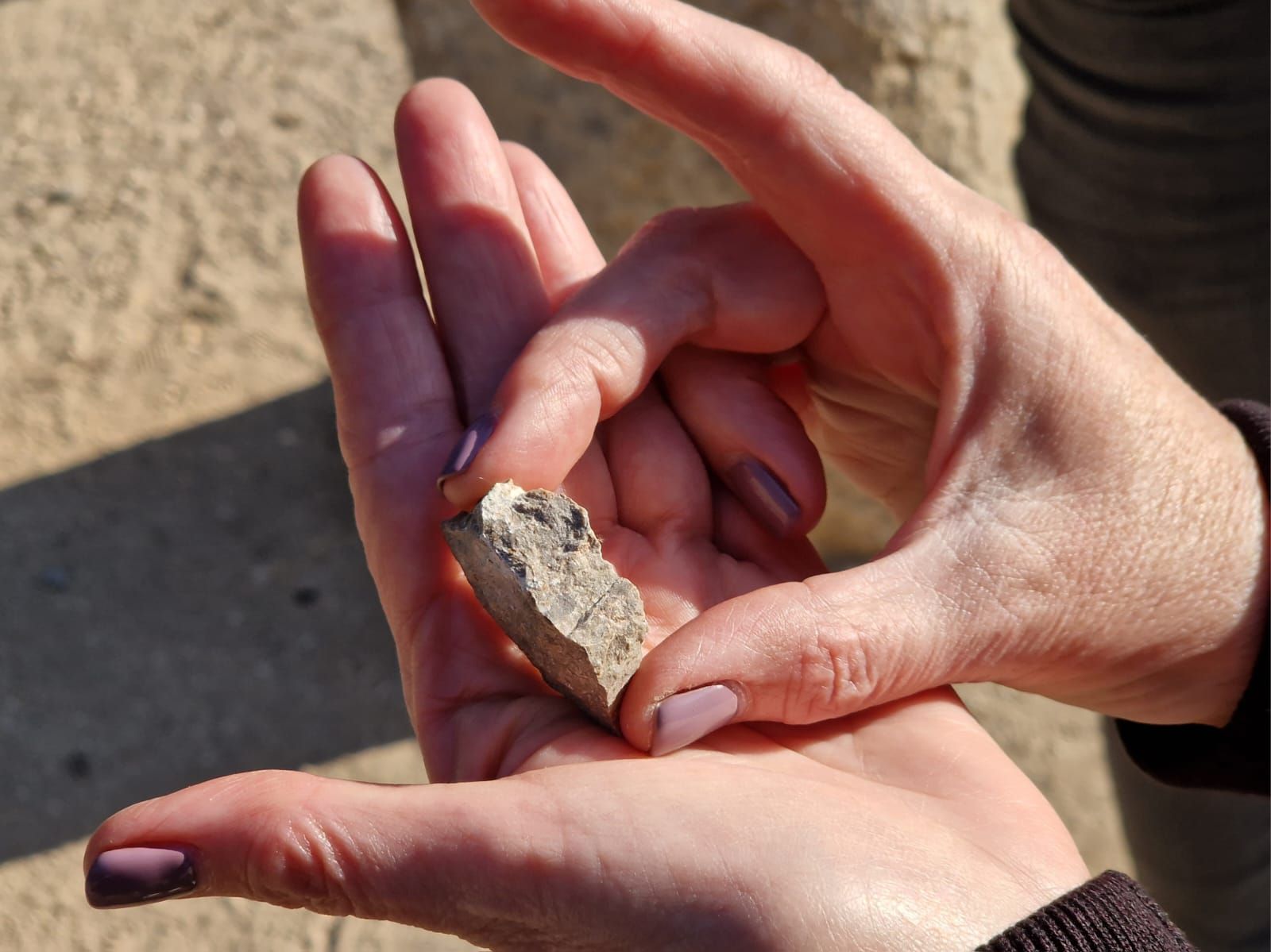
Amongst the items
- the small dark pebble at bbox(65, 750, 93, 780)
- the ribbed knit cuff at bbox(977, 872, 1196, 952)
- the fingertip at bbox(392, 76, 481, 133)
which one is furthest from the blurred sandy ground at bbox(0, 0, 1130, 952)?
the ribbed knit cuff at bbox(977, 872, 1196, 952)

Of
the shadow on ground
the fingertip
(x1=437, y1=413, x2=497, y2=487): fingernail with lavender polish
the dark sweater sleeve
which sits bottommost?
the shadow on ground

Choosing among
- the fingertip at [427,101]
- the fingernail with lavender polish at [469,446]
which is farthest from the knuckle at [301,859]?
the fingertip at [427,101]

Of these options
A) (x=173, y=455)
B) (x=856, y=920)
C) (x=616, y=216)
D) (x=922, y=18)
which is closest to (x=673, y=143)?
(x=616, y=216)

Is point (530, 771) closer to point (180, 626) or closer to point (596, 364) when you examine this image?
point (596, 364)

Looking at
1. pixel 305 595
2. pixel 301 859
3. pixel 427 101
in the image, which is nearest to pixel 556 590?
pixel 301 859

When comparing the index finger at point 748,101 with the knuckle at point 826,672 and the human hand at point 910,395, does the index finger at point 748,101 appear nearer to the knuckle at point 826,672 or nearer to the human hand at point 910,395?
the human hand at point 910,395

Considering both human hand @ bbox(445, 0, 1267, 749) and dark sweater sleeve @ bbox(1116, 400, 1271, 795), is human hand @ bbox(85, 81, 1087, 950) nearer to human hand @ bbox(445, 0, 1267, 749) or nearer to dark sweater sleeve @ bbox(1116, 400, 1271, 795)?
human hand @ bbox(445, 0, 1267, 749)

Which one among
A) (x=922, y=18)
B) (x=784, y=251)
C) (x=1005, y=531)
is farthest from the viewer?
(x=922, y=18)

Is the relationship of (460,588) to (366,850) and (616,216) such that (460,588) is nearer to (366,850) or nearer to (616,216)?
(366,850)
